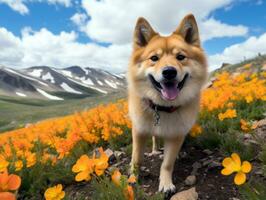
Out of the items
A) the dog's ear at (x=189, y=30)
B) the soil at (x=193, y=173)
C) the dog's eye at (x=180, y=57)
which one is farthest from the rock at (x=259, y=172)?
the dog's ear at (x=189, y=30)

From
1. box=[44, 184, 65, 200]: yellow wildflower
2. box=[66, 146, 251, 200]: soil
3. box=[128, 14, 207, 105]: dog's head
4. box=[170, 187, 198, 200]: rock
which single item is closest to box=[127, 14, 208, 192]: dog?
box=[128, 14, 207, 105]: dog's head

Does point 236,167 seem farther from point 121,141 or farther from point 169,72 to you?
point 121,141

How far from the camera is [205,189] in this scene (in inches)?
173

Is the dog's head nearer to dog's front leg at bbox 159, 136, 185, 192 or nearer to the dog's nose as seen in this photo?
the dog's nose

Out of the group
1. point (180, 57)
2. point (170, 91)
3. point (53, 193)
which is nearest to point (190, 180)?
point (170, 91)

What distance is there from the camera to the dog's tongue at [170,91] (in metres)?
4.86

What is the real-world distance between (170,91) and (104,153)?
1.98 m

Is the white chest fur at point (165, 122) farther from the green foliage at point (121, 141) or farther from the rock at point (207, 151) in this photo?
the green foliage at point (121, 141)

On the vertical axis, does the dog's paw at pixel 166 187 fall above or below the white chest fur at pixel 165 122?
below

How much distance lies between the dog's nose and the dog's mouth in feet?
0.41

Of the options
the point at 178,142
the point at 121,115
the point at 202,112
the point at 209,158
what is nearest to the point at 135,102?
the point at 178,142

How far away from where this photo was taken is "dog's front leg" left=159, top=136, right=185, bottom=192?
4.51m

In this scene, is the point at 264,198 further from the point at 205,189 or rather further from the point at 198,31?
the point at 198,31

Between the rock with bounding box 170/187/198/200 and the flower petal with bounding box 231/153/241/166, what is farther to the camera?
the rock with bounding box 170/187/198/200
